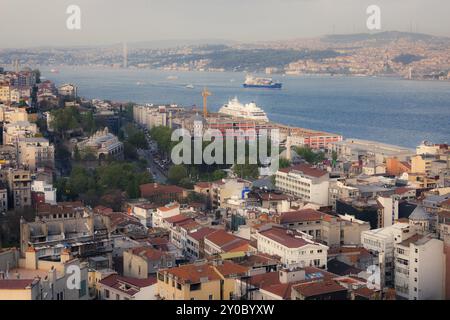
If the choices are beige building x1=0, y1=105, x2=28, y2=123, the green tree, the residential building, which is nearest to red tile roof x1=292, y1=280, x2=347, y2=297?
the residential building

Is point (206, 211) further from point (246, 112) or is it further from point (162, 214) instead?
point (246, 112)

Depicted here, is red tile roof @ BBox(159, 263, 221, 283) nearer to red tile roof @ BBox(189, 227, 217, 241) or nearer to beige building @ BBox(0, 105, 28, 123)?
red tile roof @ BBox(189, 227, 217, 241)

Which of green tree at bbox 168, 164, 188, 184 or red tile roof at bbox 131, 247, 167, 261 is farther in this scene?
green tree at bbox 168, 164, 188, 184

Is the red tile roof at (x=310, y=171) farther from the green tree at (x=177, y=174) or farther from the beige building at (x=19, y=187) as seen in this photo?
the beige building at (x=19, y=187)

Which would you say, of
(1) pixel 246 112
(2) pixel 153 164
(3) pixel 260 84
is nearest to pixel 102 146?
(2) pixel 153 164

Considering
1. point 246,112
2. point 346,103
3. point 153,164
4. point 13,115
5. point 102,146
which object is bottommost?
point 346,103
